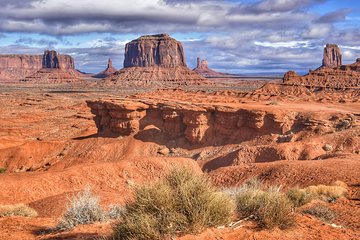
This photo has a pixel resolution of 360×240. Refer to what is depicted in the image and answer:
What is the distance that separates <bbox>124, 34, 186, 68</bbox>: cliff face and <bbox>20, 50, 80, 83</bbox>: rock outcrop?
3062cm

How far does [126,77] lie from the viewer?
136 metres

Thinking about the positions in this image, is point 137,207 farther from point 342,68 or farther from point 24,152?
point 342,68

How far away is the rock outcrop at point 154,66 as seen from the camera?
130m

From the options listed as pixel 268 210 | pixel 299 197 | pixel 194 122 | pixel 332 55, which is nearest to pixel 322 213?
pixel 299 197

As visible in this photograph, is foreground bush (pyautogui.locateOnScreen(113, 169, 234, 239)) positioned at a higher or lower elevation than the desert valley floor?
higher

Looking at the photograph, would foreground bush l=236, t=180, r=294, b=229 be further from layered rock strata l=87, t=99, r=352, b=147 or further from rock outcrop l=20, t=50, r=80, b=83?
rock outcrop l=20, t=50, r=80, b=83

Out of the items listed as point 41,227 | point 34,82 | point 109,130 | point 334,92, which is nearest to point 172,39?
point 34,82

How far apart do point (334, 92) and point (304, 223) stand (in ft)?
188

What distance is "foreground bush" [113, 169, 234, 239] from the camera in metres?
5.62

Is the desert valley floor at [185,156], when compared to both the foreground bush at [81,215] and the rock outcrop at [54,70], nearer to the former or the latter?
the foreground bush at [81,215]

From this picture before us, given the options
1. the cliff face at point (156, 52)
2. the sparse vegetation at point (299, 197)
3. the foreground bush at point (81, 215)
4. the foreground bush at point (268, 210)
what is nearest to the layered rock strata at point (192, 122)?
the sparse vegetation at point (299, 197)

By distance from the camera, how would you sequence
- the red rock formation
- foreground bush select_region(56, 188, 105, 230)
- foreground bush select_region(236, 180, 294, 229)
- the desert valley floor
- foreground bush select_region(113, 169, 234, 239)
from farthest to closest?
the red rock formation
the desert valley floor
foreground bush select_region(56, 188, 105, 230)
foreground bush select_region(236, 180, 294, 229)
foreground bush select_region(113, 169, 234, 239)

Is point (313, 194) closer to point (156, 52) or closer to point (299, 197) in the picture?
point (299, 197)

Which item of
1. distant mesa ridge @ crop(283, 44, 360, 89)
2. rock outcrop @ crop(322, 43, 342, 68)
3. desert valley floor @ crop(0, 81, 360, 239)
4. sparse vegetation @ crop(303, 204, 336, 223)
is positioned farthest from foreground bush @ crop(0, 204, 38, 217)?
rock outcrop @ crop(322, 43, 342, 68)
